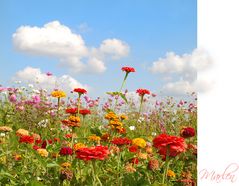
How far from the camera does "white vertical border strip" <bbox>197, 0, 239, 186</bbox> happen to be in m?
1.64

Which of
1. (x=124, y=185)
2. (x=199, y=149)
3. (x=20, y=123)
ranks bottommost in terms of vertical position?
(x=124, y=185)

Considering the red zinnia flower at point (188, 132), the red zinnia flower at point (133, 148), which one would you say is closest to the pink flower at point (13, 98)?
the red zinnia flower at point (133, 148)

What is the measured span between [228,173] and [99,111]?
2.90 metres

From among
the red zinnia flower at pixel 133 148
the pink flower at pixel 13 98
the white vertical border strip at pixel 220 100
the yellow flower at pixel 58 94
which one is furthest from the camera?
the pink flower at pixel 13 98

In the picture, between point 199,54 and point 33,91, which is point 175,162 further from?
point 33,91

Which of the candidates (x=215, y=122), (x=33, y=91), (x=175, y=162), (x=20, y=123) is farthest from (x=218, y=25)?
(x=33, y=91)

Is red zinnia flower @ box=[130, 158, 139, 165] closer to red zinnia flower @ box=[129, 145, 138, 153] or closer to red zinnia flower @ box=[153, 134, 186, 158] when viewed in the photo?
red zinnia flower @ box=[129, 145, 138, 153]

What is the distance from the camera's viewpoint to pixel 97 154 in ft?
4.17

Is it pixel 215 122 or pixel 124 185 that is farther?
pixel 215 122

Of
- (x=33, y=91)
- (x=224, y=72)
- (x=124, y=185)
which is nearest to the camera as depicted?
(x=124, y=185)

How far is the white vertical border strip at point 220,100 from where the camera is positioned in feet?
5.39

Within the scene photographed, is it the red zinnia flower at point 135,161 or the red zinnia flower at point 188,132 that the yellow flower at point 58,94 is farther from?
the red zinnia flower at point 188,132

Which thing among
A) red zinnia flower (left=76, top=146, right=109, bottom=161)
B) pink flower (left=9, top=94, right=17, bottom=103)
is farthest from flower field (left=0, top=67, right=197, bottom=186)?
pink flower (left=9, top=94, right=17, bottom=103)

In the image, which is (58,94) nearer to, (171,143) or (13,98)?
(171,143)
